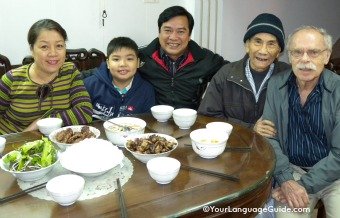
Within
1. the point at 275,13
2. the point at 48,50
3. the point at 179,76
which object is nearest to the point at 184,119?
the point at 179,76

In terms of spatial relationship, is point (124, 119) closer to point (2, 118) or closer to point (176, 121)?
point (176, 121)

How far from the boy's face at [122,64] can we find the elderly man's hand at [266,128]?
2.89 feet

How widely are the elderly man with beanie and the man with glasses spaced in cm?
19

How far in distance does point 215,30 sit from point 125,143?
2495mm

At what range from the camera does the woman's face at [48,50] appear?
1996mm

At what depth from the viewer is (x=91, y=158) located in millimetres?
1312

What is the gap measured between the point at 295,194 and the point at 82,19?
7.19ft

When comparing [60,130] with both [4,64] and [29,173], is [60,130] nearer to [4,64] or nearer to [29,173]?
[29,173]

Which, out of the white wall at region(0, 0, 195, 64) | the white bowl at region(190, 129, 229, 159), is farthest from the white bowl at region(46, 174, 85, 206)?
the white wall at region(0, 0, 195, 64)

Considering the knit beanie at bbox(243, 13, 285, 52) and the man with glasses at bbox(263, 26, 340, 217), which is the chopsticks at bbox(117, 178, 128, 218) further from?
the knit beanie at bbox(243, 13, 285, 52)

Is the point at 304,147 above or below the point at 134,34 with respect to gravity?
below

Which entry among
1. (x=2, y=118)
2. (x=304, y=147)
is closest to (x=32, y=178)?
(x=2, y=118)

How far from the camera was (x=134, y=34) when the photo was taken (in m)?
3.25

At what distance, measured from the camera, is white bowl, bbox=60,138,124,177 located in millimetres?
1245
